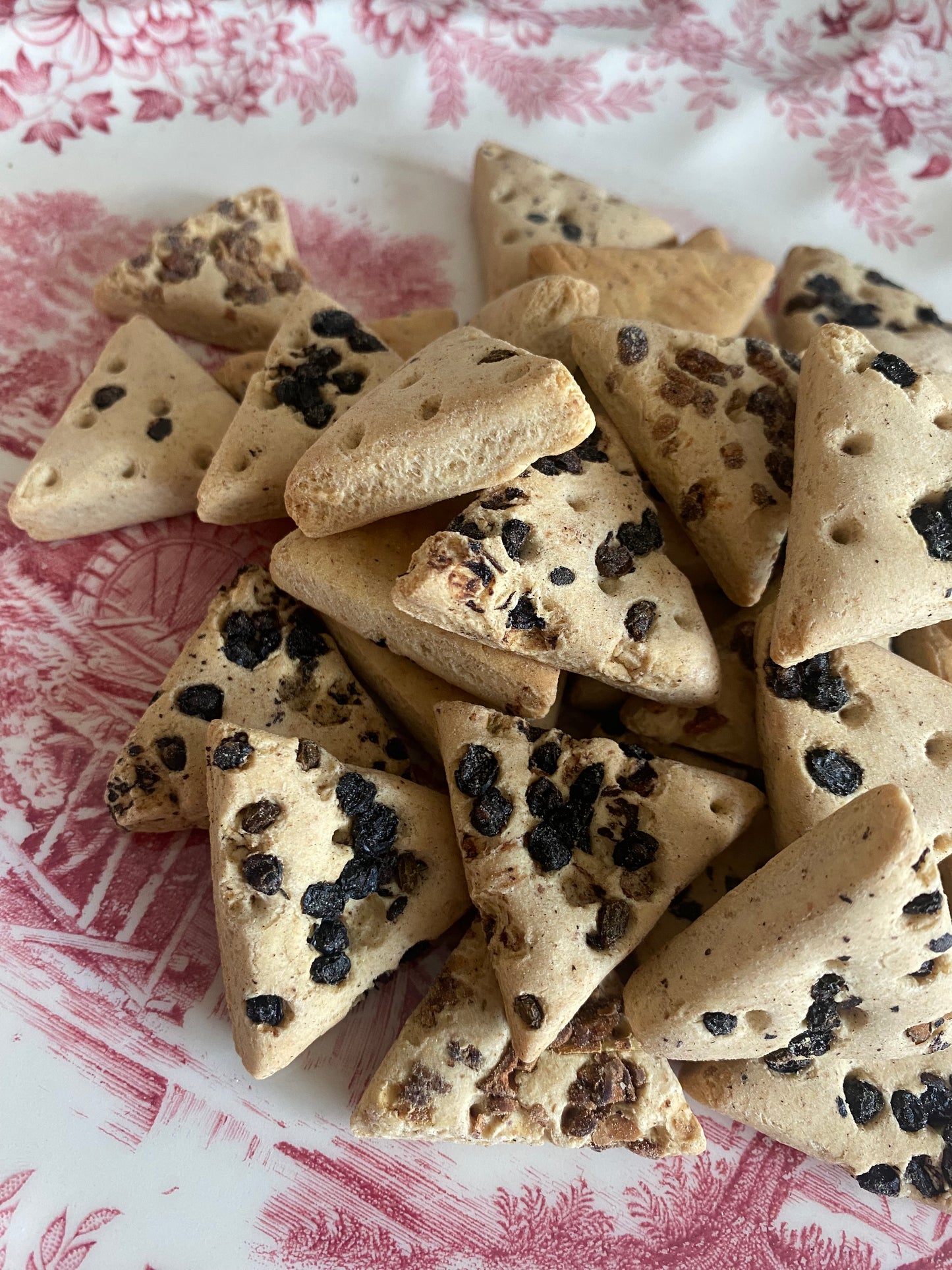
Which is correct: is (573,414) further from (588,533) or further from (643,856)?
(643,856)

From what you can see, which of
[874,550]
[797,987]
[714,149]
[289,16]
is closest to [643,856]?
[797,987]

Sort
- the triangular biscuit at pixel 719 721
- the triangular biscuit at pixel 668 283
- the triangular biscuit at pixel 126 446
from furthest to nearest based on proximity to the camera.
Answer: the triangular biscuit at pixel 668 283 → the triangular biscuit at pixel 126 446 → the triangular biscuit at pixel 719 721

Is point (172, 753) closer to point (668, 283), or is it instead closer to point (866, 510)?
point (866, 510)

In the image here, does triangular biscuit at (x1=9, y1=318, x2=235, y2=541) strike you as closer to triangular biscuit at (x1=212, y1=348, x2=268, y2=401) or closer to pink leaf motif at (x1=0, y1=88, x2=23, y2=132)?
triangular biscuit at (x1=212, y1=348, x2=268, y2=401)

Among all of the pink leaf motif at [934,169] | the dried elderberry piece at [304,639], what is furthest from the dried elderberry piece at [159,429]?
the pink leaf motif at [934,169]

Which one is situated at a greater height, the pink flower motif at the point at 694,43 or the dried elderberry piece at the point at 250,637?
the pink flower motif at the point at 694,43

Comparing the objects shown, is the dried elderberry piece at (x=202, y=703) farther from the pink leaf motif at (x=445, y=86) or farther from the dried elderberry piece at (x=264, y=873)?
the pink leaf motif at (x=445, y=86)

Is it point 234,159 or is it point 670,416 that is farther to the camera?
point 234,159

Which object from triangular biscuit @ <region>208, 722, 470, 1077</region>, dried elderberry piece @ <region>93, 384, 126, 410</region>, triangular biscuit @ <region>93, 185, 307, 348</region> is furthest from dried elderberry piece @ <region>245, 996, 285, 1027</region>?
triangular biscuit @ <region>93, 185, 307, 348</region>

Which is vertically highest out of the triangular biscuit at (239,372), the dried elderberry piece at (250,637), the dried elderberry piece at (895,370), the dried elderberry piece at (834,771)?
the triangular biscuit at (239,372)
